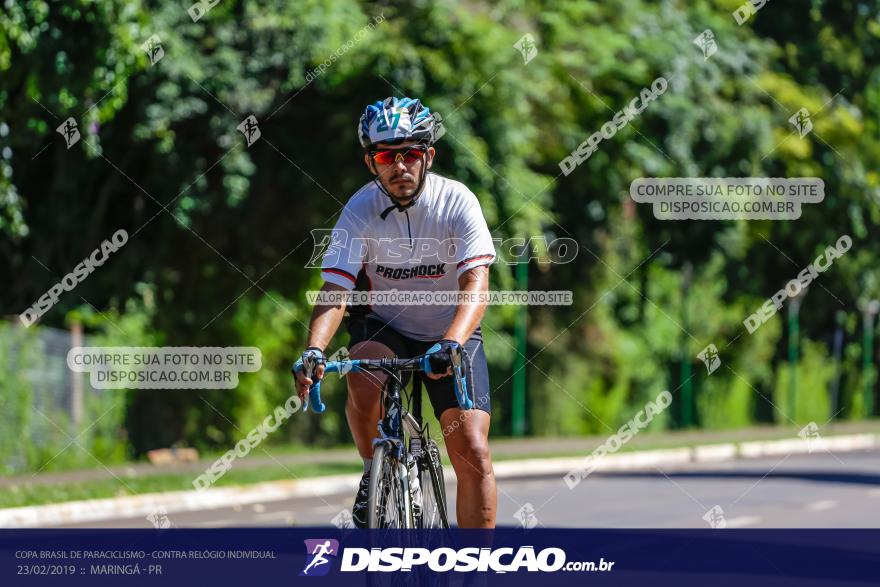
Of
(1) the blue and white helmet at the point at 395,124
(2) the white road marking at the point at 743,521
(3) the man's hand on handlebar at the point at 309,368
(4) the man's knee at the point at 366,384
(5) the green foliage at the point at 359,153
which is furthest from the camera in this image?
(5) the green foliage at the point at 359,153

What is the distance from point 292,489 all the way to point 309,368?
36.0 feet

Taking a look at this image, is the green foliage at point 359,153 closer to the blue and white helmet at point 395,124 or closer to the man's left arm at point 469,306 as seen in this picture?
the blue and white helmet at point 395,124

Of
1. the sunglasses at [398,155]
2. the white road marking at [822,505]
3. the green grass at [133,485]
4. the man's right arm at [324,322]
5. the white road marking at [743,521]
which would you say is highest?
the green grass at [133,485]

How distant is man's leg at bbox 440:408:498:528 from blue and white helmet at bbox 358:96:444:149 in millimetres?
1085

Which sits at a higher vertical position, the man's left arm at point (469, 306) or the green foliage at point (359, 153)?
the green foliage at point (359, 153)

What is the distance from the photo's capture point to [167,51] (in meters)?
18.8

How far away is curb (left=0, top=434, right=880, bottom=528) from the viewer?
553 inches

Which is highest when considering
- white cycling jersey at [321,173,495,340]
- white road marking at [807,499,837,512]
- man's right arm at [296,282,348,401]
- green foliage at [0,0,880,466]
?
green foliage at [0,0,880,466]

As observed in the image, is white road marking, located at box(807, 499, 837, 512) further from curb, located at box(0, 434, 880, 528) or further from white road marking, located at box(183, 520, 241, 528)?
curb, located at box(0, 434, 880, 528)

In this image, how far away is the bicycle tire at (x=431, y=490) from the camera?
688 cm

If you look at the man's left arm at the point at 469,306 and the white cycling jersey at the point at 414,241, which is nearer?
the man's left arm at the point at 469,306

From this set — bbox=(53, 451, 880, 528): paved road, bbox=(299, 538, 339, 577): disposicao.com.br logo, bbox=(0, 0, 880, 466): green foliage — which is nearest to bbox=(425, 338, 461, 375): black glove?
bbox=(299, 538, 339, 577): disposicao.com.br logo

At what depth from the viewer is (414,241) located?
22.7ft

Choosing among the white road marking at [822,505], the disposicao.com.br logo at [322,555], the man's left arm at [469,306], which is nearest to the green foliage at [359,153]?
the white road marking at [822,505]
